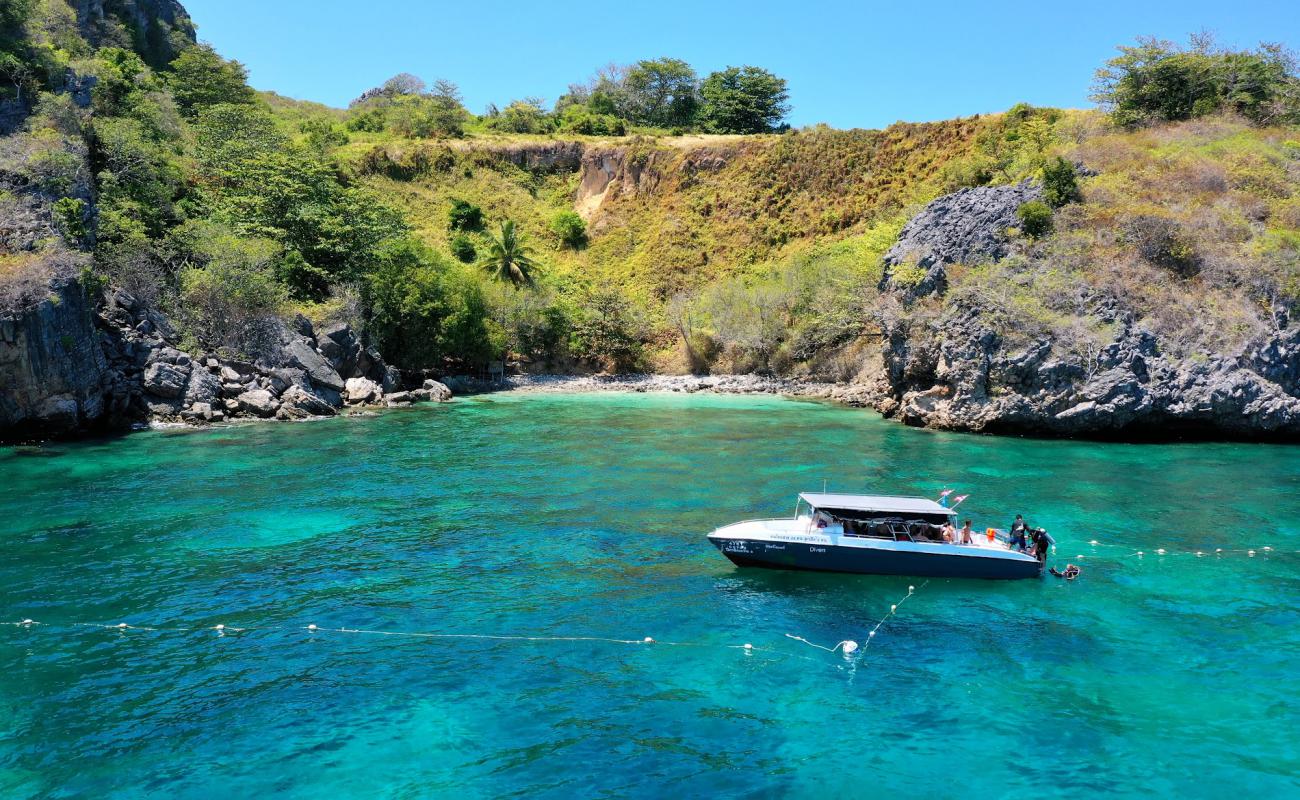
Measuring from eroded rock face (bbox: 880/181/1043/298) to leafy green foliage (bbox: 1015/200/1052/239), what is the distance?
81cm

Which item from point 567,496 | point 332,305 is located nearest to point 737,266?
point 332,305

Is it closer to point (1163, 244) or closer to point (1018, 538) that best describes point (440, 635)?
point (1018, 538)

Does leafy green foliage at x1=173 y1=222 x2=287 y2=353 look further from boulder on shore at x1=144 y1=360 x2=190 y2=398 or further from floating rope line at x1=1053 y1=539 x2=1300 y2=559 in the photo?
floating rope line at x1=1053 y1=539 x2=1300 y2=559

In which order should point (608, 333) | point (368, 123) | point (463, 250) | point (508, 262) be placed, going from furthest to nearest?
point (368, 123) < point (463, 250) < point (508, 262) < point (608, 333)

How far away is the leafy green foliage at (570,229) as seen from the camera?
310 feet

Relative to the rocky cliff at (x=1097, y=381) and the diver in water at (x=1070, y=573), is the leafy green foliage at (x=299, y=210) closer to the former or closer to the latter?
the rocky cliff at (x=1097, y=381)

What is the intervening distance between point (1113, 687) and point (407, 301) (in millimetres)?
54438

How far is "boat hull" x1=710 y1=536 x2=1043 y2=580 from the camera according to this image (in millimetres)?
21562

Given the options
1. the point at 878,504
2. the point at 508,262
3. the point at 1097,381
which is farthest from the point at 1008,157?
the point at 878,504

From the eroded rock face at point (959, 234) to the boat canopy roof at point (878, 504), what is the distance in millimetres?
29965

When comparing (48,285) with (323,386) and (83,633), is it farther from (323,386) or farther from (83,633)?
(83,633)

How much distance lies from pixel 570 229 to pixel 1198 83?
6298 cm

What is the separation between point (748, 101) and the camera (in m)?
106

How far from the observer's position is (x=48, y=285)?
37156mm
